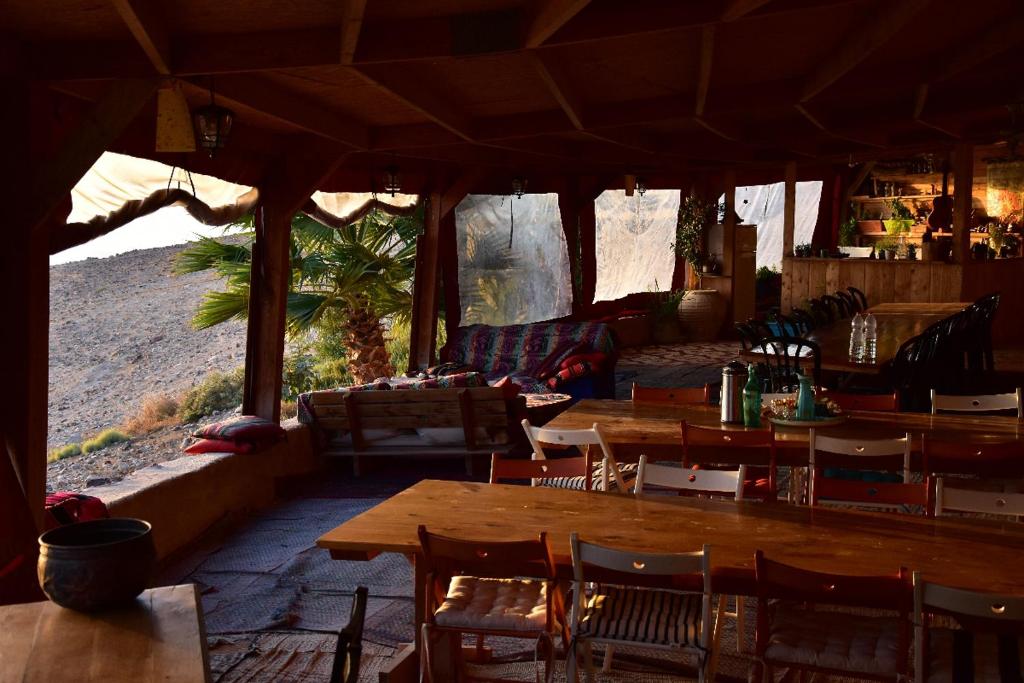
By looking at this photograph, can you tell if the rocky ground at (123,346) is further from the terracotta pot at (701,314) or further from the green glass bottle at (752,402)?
the green glass bottle at (752,402)

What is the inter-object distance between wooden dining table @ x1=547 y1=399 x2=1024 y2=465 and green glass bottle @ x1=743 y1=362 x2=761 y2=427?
57 millimetres

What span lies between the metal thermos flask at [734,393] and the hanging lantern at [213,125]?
271cm

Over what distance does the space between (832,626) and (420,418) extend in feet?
14.8

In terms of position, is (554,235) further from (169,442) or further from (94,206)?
(94,206)

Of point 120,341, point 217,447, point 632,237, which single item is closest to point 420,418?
point 217,447

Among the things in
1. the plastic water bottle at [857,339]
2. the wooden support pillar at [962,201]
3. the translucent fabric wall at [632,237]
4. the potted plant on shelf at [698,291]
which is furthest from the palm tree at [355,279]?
the translucent fabric wall at [632,237]

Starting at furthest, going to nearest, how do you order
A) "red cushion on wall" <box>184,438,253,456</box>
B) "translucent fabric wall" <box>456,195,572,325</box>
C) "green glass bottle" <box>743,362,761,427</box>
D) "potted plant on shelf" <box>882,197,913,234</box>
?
1. "potted plant on shelf" <box>882,197,913,234</box>
2. "translucent fabric wall" <box>456,195,572,325</box>
3. "red cushion on wall" <box>184,438,253,456</box>
4. "green glass bottle" <box>743,362,761,427</box>

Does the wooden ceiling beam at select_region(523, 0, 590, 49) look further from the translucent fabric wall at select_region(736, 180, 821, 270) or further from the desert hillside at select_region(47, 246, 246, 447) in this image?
the translucent fabric wall at select_region(736, 180, 821, 270)

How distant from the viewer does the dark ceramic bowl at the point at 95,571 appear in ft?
7.21

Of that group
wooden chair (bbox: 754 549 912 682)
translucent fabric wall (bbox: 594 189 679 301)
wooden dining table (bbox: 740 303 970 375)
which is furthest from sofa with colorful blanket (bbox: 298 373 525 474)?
translucent fabric wall (bbox: 594 189 679 301)

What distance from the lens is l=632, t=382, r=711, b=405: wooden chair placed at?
584cm

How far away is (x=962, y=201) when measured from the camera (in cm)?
1075

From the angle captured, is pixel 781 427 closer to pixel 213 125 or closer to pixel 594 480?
pixel 594 480

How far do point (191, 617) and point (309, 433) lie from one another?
211 inches
